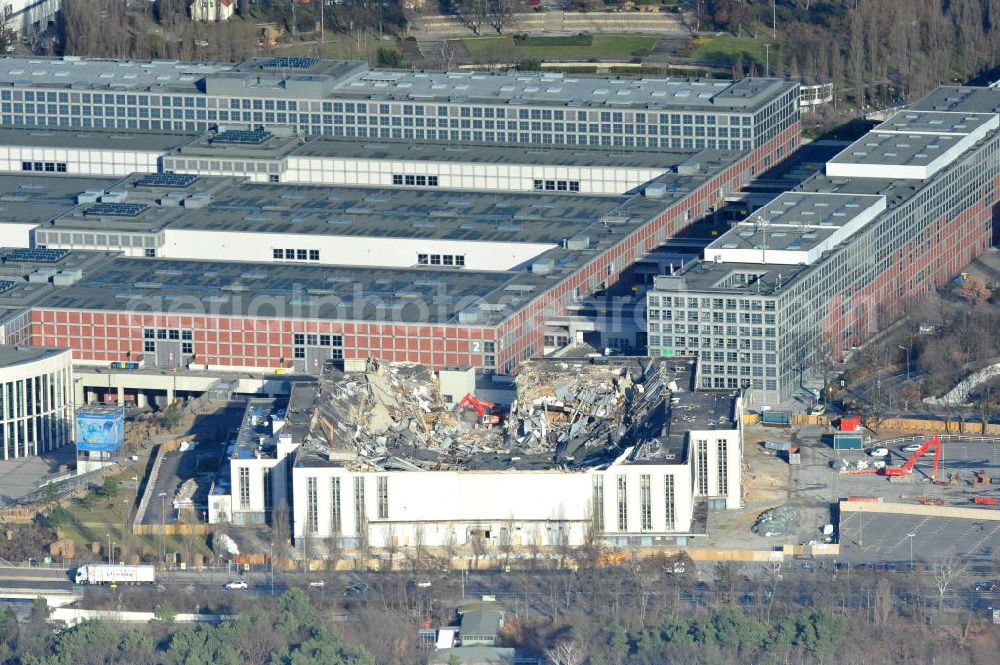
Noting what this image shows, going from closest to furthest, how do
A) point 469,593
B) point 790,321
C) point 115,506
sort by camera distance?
1. point 469,593
2. point 115,506
3. point 790,321

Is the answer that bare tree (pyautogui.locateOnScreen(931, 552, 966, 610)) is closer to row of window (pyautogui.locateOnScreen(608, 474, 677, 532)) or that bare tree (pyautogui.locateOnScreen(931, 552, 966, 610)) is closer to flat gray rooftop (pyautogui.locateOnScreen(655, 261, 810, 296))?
row of window (pyautogui.locateOnScreen(608, 474, 677, 532))

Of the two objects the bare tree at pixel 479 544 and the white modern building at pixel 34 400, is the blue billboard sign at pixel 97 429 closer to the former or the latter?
the white modern building at pixel 34 400

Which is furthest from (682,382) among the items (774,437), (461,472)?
(461,472)

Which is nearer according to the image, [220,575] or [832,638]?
[832,638]

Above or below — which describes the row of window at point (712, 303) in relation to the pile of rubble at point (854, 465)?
above

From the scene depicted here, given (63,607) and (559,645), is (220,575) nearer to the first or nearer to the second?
(63,607)

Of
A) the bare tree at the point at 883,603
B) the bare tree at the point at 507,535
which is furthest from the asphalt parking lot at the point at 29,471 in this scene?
the bare tree at the point at 883,603

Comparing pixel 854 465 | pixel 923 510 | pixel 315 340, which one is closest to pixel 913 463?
pixel 854 465
